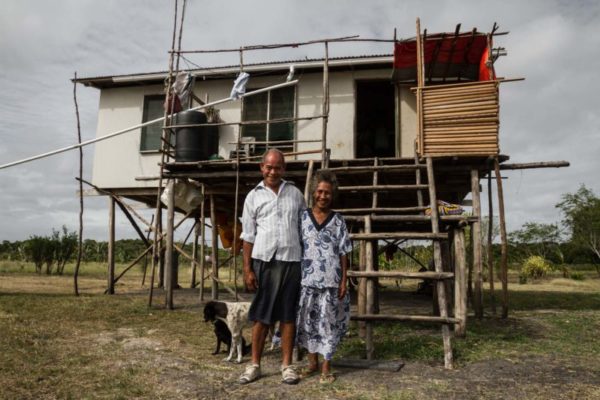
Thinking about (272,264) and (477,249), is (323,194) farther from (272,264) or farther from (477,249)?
(477,249)

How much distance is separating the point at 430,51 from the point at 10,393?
26.5ft

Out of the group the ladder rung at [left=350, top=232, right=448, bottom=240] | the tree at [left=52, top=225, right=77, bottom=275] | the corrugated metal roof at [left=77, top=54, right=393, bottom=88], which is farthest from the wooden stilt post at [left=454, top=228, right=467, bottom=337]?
the tree at [left=52, top=225, right=77, bottom=275]

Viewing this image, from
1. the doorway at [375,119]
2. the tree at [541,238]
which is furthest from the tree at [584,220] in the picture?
the doorway at [375,119]

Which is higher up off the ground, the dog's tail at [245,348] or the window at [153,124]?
the window at [153,124]

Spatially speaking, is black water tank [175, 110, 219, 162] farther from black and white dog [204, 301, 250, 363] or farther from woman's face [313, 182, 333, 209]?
woman's face [313, 182, 333, 209]

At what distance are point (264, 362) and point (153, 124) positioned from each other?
8.53 metres

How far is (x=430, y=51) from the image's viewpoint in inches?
327

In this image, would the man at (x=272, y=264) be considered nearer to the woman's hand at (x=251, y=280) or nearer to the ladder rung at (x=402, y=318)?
the woman's hand at (x=251, y=280)

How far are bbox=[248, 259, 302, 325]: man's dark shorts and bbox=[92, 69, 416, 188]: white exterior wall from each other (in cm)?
629

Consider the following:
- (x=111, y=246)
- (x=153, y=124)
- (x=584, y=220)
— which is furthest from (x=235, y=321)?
(x=584, y=220)

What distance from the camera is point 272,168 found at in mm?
3961

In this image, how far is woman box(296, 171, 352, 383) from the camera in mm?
3979

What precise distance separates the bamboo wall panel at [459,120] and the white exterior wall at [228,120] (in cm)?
257

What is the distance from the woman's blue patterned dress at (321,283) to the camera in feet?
13.1
